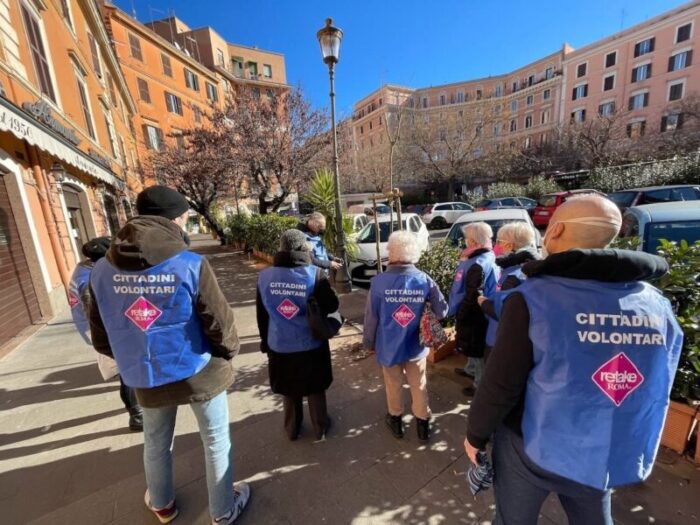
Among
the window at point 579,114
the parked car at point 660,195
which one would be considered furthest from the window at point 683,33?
the parked car at point 660,195

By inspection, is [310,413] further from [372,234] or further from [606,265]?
[372,234]

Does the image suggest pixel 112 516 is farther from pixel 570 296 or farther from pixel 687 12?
pixel 687 12

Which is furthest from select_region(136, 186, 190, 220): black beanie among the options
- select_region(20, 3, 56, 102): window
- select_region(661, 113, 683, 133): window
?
select_region(661, 113, 683, 133): window

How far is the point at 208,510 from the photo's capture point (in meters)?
2.07

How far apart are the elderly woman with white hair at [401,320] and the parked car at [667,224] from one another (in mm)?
3117

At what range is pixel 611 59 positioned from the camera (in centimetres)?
3238

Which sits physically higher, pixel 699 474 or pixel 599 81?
pixel 599 81

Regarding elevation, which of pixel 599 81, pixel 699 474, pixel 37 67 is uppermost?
pixel 599 81

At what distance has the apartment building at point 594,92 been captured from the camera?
26.5 metres

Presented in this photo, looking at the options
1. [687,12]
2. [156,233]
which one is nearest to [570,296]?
[156,233]

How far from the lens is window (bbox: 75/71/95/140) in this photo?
33.2 ft

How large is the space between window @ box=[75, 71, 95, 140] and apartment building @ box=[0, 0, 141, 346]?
39 millimetres

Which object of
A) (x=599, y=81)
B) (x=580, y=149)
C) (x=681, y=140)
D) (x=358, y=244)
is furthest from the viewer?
(x=599, y=81)

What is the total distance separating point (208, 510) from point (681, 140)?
32297 millimetres
